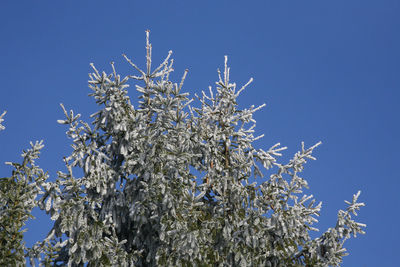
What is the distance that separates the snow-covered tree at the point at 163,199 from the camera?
11141mm

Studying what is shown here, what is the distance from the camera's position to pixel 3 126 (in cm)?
1229

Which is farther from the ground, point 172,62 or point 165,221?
point 172,62

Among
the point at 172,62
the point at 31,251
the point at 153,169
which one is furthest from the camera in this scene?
the point at 172,62

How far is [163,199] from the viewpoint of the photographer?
439 inches

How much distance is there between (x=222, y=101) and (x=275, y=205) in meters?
2.88

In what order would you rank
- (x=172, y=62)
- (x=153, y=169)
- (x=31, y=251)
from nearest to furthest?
(x=31, y=251)
(x=153, y=169)
(x=172, y=62)

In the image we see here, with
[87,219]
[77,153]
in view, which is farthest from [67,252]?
[77,153]

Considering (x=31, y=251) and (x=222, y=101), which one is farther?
(x=222, y=101)

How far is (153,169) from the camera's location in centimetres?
1166

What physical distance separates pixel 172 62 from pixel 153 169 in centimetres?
277

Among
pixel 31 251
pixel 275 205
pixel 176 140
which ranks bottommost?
pixel 31 251

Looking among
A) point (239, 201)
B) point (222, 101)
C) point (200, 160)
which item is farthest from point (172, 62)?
point (239, 201)

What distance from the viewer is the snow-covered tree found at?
36.6 ft

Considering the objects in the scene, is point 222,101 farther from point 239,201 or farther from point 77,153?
point 77,153
